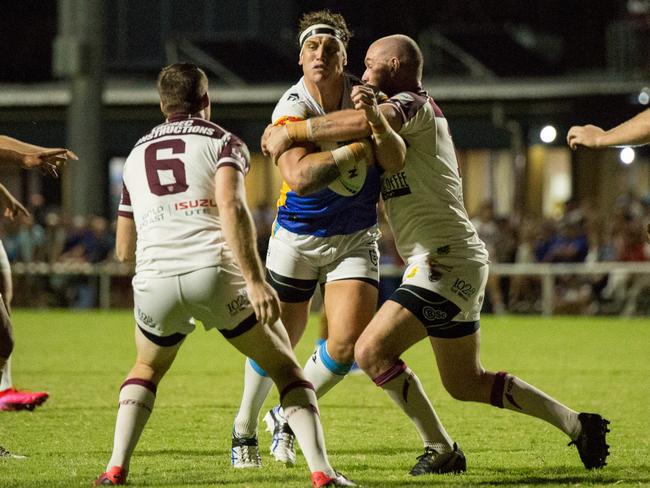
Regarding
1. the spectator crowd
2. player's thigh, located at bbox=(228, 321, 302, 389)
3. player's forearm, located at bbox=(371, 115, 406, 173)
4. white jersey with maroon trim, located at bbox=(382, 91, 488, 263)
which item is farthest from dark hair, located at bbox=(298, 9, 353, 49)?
the spectator crowd

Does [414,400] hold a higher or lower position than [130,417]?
lower

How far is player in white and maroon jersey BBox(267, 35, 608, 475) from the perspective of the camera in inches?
256

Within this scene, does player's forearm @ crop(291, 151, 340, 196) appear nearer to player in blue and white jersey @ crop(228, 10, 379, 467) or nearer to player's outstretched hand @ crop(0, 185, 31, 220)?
player in blue and white jersey @ crop(228, 10, 379, 467)

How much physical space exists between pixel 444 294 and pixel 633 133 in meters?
1.27

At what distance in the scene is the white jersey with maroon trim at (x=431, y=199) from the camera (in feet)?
21.4

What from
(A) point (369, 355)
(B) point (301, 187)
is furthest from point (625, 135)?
(A) point (369, 355)

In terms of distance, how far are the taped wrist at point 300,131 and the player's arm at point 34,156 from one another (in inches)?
50.4

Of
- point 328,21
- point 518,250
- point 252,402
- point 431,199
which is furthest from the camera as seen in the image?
point 518,250

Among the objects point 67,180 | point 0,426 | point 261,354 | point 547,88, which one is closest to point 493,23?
point 547,88

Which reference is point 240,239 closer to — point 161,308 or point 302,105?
point 161,308

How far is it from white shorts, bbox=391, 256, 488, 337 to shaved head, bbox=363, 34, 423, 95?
0.89 metres

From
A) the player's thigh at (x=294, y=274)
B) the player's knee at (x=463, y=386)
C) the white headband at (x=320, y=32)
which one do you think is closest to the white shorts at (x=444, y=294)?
the player's knee at (x=463, y=386)

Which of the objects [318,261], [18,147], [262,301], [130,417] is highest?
[18,147]

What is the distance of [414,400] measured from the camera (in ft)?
21.9
